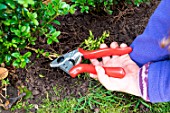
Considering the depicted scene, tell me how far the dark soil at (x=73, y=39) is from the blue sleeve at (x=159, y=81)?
41 centimetres

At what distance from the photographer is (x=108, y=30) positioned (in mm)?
2338

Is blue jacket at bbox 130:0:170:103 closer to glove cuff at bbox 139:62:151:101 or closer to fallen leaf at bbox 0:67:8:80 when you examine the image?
glove cuff at bbox 139:62:151:101

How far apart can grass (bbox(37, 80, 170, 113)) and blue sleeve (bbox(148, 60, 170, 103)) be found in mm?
229

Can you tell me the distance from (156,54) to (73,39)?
1.79ft

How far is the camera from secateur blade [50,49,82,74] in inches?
80.0

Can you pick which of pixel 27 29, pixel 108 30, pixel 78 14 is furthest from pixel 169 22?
pixel 27 29

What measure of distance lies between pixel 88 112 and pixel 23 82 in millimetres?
426

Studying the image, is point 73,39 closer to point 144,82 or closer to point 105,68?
point 105,68

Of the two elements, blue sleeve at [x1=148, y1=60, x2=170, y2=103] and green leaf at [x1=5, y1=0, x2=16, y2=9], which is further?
blue sleeve at [x1=148, y1=60, x2=170, y2=103]

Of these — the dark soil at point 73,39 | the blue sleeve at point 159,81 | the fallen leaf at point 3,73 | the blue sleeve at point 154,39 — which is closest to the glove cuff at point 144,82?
the blue sleeve at point 159,81

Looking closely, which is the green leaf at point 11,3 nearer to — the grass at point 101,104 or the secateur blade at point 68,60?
the secateur blade at point 68,60

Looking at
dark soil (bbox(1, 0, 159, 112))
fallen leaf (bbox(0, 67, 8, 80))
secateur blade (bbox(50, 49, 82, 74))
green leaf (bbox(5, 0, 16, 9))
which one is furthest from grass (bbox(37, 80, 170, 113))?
green leaf (bbox(5, 0, 16, 9))

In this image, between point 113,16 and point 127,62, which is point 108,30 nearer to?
point 113,16

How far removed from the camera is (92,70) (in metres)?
2.01
